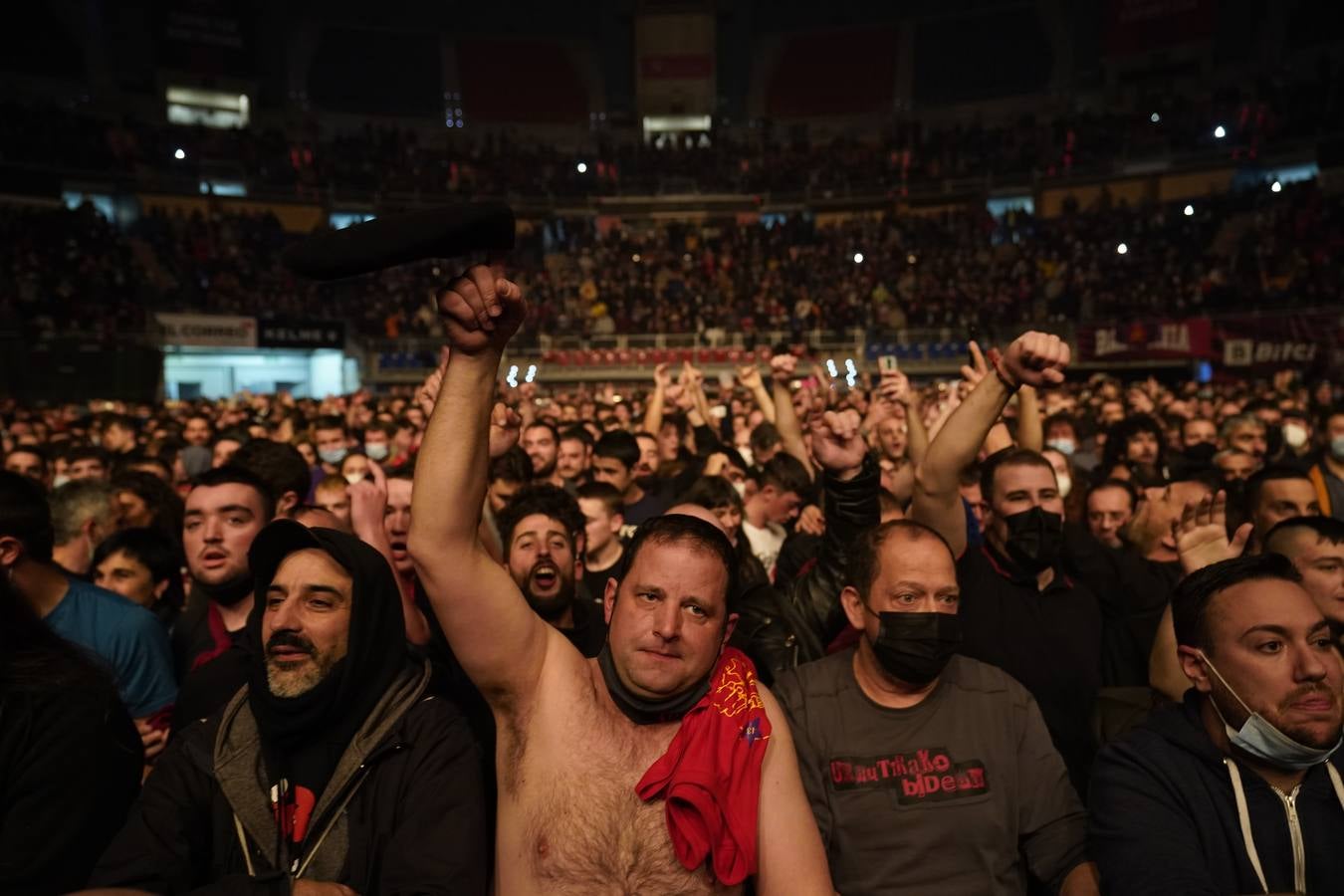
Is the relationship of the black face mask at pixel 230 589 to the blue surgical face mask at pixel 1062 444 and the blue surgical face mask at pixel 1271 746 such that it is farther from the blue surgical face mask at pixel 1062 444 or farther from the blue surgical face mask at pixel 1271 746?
the blue surgical face mask at pixel 1062 444

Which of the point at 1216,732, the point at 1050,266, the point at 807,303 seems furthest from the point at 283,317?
the point at 1216,732

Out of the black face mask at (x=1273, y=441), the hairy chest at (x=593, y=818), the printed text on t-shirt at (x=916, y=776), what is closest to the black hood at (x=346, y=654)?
the hairy chest at (x=593, y=818)

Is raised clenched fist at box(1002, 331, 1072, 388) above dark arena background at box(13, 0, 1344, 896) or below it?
above

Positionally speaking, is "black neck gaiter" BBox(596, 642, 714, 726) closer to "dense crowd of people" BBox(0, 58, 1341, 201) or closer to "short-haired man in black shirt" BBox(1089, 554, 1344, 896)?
"short-haired man in black shirt" BBox(1089, 554, 1344, 896)

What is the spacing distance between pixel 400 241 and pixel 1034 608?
2943mm

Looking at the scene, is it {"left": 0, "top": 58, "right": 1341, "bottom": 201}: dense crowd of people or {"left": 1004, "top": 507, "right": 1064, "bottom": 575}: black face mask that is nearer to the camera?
{"left": 1004, "top": 507, "right": 1064, "bottom": 575}: black face mask

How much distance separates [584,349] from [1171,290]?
17.5 meters

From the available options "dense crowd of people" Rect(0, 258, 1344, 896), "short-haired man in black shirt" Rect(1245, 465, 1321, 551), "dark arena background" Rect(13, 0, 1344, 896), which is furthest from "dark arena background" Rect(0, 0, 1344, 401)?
"dense crowd of people" Rect(0, 258, 1344, 896)

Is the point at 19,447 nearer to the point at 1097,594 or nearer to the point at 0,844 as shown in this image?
the point at 0,844

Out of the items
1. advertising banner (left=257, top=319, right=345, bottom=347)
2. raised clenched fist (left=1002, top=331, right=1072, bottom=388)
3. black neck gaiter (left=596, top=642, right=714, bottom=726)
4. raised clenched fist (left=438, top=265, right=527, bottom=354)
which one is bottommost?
black neck gaiter (left=596, top=642, right=714, bottom=726)

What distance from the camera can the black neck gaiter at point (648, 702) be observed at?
2768mm

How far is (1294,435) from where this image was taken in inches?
433

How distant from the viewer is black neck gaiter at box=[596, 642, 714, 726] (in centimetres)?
277

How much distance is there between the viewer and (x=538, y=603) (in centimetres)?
417
